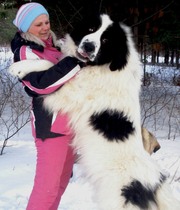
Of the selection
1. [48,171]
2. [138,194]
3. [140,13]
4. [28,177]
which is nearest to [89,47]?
[48,171]

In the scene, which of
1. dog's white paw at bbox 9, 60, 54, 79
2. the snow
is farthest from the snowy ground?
dog's white paw at bbox 9, 60, 54, 79

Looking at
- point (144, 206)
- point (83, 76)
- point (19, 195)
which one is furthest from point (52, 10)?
point (144, 206)

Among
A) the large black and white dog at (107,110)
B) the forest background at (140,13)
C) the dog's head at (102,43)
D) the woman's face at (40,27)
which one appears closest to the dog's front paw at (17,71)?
the large black and white dog at (107,110)

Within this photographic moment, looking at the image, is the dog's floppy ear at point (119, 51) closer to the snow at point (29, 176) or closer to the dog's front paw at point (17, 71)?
the dog's front paw at point (17, 71)

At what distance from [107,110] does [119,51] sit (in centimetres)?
41

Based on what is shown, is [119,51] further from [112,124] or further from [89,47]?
[112,124]

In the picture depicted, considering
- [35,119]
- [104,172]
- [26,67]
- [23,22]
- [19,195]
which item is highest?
[23,22]

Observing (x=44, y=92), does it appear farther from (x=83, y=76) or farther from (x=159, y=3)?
(x=159, y=3)

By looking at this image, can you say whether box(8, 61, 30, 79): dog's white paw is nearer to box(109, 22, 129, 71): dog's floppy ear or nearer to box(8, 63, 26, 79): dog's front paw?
box(8, 63, 26, 79): dog's front paw

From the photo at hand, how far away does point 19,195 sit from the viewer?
3.71 metres

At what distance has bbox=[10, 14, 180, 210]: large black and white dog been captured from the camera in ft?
7.57

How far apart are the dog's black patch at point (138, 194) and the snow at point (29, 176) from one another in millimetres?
380

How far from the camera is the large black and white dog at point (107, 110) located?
7.57 ft

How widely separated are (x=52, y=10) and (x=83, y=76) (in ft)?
20.5
